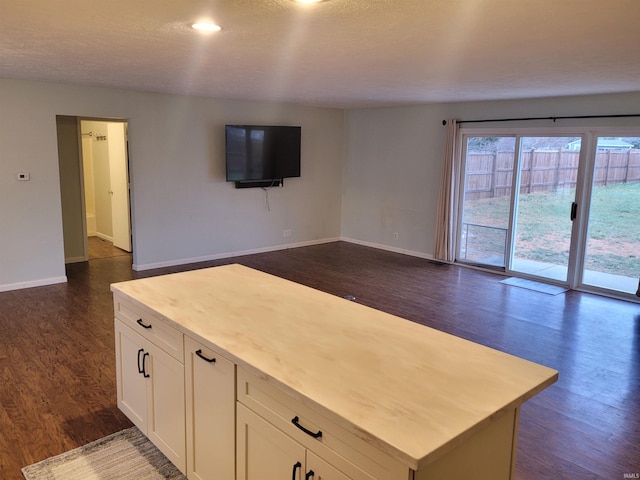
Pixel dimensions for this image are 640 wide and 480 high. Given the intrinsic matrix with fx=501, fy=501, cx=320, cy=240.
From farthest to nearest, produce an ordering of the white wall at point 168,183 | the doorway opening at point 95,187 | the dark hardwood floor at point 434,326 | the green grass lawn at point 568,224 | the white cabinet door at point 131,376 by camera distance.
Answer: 1. the doorway opening at point 95,187
2. the green grass lawn at point 568,224
3. the white wall at point 168,183
4. the dark hardwood floor at point 434,326
5. the white cabinet door at point 131,376

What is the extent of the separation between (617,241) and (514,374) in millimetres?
4935

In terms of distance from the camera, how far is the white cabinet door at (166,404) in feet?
7.32

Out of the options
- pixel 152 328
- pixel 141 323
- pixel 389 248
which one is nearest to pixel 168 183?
pixel 389 248

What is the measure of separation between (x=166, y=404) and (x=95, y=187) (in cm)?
754

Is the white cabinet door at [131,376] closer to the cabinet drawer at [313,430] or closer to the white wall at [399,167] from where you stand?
the cabinet drawer at [313,430]

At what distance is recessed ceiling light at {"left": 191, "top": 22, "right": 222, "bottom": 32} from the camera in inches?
116

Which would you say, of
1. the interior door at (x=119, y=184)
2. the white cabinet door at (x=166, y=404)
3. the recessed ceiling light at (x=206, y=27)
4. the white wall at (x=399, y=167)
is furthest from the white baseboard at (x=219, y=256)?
the white cabinet door at (x=166, y=404)

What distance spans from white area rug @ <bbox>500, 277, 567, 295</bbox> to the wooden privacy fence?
116 centimetres

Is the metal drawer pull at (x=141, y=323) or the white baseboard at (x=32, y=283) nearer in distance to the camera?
the metal drawer pull at (x=141, y=323)

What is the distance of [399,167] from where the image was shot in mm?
7879

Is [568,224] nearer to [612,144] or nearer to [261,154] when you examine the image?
[612,144]

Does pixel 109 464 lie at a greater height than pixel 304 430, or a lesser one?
lesser

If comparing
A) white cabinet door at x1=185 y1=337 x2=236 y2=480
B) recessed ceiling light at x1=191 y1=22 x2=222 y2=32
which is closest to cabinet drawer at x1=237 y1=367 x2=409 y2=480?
white cabinet door at x1=185 y1=337 x2=236 y2=480

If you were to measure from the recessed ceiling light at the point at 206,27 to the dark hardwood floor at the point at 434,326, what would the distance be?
7.82ft
